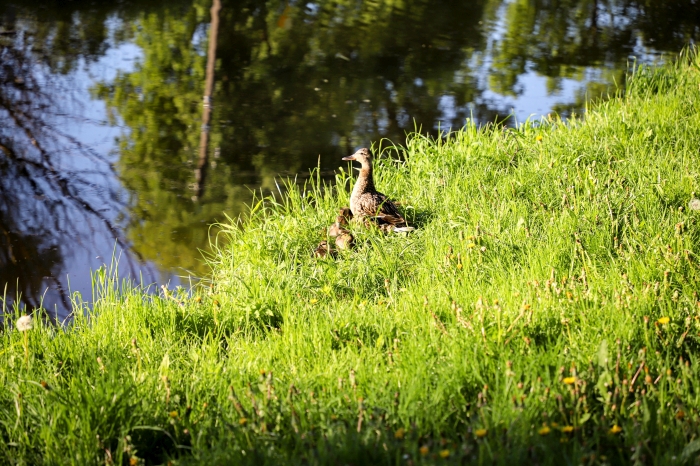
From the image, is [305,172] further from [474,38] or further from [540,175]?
[474,38]

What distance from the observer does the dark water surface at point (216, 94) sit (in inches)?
253

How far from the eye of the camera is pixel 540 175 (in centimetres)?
609

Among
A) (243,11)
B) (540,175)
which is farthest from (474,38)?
(540,175)

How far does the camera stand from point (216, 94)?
953 cm

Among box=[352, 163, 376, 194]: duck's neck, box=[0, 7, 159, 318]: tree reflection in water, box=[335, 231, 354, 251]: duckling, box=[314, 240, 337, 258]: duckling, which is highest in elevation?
box=[352, 163, 376, 194]: duck's neck

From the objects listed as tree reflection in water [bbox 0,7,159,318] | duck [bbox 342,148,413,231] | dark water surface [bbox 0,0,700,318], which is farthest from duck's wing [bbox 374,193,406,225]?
tree reflection in water [bbox 0,7,159,318]

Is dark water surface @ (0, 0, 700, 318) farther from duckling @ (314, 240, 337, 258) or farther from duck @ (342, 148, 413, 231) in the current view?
duck @ (342, 148, 413, 231)

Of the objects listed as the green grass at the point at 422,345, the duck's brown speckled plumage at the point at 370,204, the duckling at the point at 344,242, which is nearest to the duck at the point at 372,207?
the duck's brown speckled plumage at the point at 370,204

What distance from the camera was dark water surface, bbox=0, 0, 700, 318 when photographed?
Result: 642 cm

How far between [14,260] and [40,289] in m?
0.55

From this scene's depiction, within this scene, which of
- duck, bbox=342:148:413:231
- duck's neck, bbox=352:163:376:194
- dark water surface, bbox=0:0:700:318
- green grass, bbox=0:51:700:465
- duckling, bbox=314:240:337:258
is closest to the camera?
green grass, bbox=0:51:700:465

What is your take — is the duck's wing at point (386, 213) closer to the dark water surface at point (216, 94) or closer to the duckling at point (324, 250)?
the duckling at point (324, 250)

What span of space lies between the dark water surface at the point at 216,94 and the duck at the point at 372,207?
133 centimetres

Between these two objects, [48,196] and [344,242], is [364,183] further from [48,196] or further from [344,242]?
[48,196]
